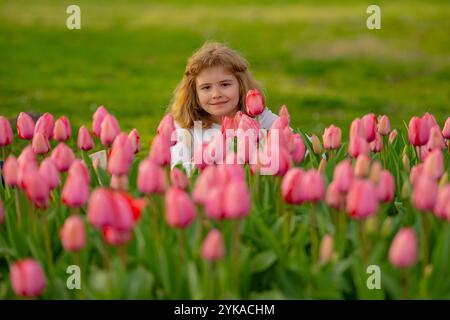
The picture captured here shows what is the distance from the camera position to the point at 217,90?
5.81 meters

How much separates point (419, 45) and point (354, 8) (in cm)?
777

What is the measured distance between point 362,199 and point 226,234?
0.59 metres

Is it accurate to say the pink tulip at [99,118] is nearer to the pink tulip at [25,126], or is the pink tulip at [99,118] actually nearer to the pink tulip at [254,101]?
the pink tulip at [25,126]

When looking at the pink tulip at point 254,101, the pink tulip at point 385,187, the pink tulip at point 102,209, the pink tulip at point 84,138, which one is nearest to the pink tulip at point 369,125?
the pink tulip at point 254,101

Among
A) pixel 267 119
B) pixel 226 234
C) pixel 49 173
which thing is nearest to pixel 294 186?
pixel 226 234

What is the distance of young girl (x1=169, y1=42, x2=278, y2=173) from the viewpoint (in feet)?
19.1

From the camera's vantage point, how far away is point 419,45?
16531 mm

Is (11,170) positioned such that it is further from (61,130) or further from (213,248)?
(213,248)

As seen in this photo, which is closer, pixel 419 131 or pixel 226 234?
pixel 226 234

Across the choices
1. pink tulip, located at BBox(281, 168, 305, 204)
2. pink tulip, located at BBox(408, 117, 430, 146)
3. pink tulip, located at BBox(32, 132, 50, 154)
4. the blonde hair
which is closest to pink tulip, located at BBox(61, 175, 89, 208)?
pink tulip, located at BBox(281, 168, 305, 204)

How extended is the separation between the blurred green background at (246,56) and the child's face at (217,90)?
1696 millimetres

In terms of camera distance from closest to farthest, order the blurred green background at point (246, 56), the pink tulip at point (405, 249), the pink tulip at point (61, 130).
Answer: the pink tulip at point (405, 249) → the pink tulip at point (61, 130) → the blurred green background at point (246, 56)

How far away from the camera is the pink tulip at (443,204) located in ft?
9.87

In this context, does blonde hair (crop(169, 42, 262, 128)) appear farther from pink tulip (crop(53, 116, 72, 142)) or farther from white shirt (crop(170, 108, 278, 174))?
pink tulip (crop(53, 116, 72, 142))
